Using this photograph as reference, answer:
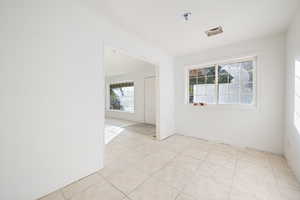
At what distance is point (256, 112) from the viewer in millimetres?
2504

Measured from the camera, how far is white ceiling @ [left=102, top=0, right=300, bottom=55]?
1.57m

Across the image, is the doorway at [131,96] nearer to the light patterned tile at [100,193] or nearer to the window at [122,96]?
the window at [122,96]

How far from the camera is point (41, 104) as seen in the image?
4.30 ft

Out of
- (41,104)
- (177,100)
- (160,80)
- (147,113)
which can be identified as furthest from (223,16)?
(147,113)

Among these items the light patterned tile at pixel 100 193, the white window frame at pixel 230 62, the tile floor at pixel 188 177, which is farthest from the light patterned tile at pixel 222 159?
the light patterned tile at pixel 100 193

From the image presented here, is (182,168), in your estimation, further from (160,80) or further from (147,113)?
(147,113)

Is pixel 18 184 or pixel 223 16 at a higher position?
pixel 223 16

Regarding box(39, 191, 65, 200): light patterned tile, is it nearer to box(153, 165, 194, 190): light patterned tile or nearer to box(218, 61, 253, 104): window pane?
box(153, 165, 194, 190): light patterned tile

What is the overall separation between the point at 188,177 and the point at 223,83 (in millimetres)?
2397

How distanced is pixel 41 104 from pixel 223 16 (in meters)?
2.71

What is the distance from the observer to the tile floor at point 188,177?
4.47 ft

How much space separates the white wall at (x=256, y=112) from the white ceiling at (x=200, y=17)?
279 mm

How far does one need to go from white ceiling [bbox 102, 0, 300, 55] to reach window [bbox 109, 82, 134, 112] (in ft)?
12.5

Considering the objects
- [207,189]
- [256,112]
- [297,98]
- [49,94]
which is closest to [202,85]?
[256,112]
